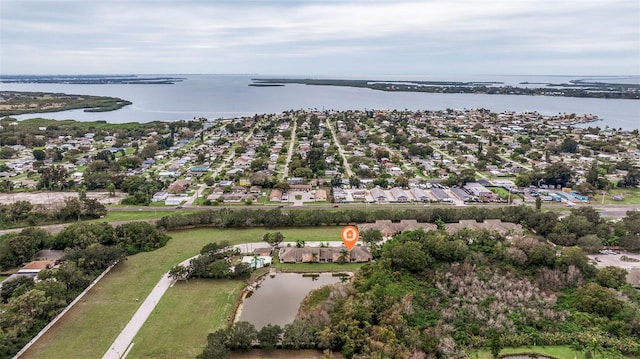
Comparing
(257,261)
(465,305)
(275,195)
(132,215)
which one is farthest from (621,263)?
(132,215)

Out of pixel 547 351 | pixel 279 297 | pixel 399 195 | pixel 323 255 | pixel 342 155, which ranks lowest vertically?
pixel 279 297

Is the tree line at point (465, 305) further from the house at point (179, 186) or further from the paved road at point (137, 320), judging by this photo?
the house at point (179, 186)

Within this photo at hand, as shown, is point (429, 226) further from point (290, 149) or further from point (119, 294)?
point (290, 149)

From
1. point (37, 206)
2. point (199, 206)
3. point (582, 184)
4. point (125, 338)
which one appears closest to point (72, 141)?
point (37, 206)

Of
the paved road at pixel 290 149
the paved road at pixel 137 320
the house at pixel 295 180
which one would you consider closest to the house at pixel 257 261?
the paved road at pixel 137 320

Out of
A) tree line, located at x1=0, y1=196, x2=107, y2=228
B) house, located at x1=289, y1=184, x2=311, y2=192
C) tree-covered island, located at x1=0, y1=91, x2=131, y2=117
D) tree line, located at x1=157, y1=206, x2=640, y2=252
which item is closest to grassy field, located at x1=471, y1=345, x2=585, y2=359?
tree line, located at x1=157, y1=206, x2=640, y2=252

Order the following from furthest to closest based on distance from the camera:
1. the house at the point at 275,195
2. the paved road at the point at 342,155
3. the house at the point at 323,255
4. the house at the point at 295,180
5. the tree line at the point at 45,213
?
1. the paved road at the point at 342,155
2. the house at the point at 295,180
3. the house at the point at 275,195
4. the tree line at the point at 45,213
5. the house at the point at 323,255

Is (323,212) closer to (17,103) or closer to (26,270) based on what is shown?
(26,270)
